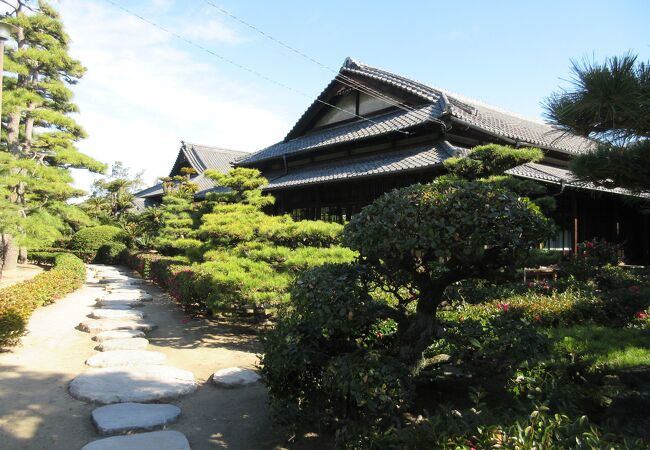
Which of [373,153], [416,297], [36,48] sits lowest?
[416,297]

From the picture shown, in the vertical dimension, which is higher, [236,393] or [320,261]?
[320,261]

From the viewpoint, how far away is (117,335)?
743 cm

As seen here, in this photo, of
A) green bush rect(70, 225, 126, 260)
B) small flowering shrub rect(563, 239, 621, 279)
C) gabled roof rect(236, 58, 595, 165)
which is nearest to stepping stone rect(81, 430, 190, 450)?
gabled roof rect(236, 58, 595, 165)

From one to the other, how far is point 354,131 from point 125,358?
9897 mm

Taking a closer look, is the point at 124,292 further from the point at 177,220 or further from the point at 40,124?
Answer: the point at 40,124

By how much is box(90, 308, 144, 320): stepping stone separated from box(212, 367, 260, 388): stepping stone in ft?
14.9

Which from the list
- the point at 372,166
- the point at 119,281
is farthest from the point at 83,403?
the point at 119,281

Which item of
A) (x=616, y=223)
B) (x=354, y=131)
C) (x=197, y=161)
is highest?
(x=197, y=161)

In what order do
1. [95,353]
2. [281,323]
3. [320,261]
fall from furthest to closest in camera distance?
[320,261] < [95,353] < [281,323]

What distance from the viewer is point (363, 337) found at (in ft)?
12.7

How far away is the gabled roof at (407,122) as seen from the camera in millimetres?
10641

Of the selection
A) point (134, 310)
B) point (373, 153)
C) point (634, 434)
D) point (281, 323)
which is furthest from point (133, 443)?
point (373, 153)

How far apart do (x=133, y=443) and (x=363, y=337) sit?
208 cm

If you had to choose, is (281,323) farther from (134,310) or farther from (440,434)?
(134,310)
